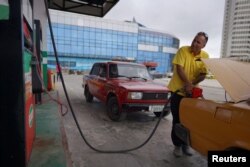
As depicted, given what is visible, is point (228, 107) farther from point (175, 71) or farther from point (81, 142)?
point (81, 142)

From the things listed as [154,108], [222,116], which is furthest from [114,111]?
[222,116]

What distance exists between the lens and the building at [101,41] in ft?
167

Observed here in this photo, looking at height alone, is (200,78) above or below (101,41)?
below

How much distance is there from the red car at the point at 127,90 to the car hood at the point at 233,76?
2.85 metres

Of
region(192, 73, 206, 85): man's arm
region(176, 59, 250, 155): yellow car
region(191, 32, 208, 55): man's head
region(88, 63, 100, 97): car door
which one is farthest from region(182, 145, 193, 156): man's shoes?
region(88, 63, 100, 97): car door

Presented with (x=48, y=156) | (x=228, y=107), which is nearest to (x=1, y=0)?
(x=48, y=156)

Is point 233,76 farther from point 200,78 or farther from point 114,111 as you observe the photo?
point 114,111

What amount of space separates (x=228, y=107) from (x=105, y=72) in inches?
199

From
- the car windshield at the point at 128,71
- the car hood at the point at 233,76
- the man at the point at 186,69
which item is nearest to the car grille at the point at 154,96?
the car windshield at the point at 128,71

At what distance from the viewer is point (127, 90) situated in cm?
538

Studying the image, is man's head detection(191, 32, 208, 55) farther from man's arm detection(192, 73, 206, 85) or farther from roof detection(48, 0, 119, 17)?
roof detection(48, 0, 119, 17)

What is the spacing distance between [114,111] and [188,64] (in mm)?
2824

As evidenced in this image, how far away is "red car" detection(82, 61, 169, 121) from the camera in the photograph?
5484mm

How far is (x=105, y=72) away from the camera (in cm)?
691
